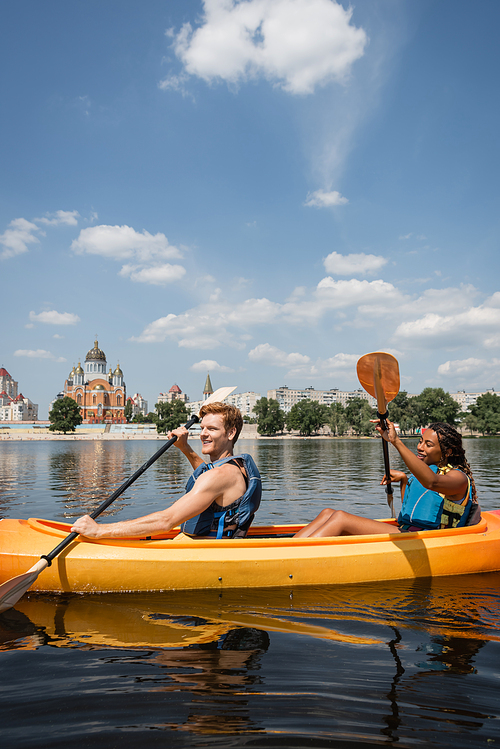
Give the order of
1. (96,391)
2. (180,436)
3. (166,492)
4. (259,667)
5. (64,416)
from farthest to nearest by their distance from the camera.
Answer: (96,391)
(64,416)
(166,492)
(180,436)
(259,667)

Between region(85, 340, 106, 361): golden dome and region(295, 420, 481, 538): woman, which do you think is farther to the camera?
region(85, 340, 106, 361): golden dome

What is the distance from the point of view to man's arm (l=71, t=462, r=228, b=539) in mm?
3887

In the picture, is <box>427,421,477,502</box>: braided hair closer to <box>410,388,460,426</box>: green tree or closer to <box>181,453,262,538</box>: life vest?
<box>181,453,262,538</box>: life vest

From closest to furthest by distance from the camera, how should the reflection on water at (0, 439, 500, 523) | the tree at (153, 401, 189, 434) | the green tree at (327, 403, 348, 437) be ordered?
the reflection on water at (0, 439, 500, 523), the tree at (153, 401, 189, 434), the green tree at (327, 403, 348, 437)

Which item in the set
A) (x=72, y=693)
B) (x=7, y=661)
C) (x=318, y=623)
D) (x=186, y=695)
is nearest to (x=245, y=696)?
(x=186, y=695)

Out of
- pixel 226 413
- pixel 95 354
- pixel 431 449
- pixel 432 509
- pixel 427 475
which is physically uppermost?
pixel 95 354

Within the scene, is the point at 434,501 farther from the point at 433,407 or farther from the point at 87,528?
the point at 433,407

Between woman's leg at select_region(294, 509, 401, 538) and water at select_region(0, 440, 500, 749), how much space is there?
0.55 metres

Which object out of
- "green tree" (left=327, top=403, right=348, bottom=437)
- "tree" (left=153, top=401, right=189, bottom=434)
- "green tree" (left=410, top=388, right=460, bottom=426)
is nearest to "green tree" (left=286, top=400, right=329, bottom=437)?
"green tree" (left=327, top=403, right=348, bottom=437)

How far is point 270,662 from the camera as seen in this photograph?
3.04m

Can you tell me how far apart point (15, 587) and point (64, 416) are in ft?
312

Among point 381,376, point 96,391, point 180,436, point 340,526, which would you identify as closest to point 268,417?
point 96,391

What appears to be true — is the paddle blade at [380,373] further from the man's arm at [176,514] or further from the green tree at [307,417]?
the green tree at [307,417]

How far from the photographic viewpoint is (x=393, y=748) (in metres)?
2.11
